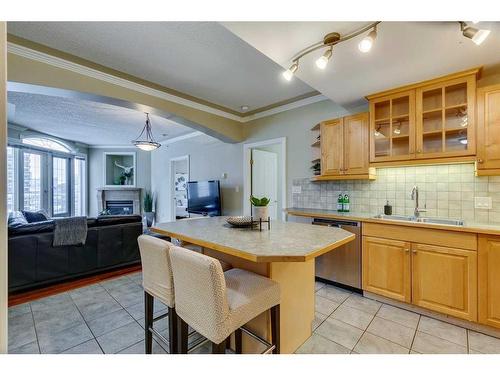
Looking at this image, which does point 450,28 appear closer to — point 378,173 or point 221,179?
point 378,173

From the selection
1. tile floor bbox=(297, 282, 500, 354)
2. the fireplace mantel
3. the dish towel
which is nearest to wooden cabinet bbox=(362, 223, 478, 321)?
tile floor bbox=(297, 282, 500, 354)

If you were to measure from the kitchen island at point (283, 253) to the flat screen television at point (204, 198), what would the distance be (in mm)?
2794

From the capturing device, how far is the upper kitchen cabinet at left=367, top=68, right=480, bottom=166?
210 centimetres

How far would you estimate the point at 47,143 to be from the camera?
20.4ft

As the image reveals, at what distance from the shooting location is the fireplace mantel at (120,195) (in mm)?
7438

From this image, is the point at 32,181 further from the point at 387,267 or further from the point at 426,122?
the point at 426,122

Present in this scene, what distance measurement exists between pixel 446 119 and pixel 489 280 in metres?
1.50

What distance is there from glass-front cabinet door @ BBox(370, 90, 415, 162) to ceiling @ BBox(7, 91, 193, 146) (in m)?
3.76

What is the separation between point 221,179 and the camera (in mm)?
4891

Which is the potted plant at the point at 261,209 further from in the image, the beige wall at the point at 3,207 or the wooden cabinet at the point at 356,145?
the wooden cabinet at the point at 356,145

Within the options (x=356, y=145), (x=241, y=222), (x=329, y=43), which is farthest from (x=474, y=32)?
(x=241, y=222)

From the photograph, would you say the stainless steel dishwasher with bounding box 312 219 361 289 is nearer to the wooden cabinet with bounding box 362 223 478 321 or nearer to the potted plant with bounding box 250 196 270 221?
→ the wooden cabinet with bounding box 362 223 478 321

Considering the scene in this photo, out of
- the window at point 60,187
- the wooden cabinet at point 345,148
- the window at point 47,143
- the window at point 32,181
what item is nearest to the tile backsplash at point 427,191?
the wooden cabinet at point 345,148
